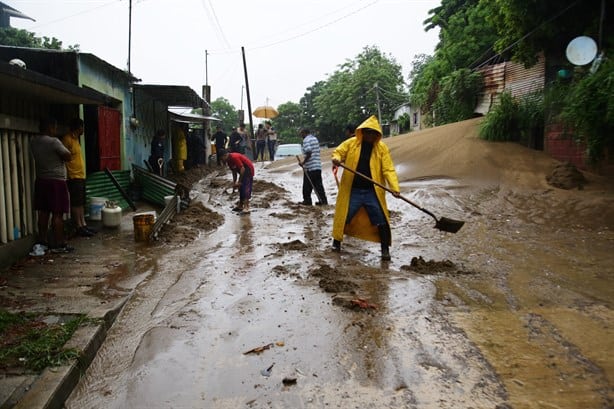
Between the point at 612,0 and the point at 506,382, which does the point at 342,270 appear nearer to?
the point at 506,382

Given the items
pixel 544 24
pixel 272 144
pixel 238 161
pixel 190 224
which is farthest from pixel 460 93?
pixel 190 224

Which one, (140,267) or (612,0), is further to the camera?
(612,0)

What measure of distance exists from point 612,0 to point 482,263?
7.91 meters

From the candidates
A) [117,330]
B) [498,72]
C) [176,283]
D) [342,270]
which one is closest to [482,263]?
[342,270]

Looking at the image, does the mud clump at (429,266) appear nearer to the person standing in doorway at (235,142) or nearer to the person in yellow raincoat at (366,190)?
the person in yellow raincoat at (366,190)

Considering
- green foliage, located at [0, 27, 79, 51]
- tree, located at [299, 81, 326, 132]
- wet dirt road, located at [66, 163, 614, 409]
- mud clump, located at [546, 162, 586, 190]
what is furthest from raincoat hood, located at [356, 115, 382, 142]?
tree, located at [299, 81, 326, 132]

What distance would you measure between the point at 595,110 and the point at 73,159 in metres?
9.00

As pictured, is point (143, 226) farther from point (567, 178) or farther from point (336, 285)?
point (567, 178)

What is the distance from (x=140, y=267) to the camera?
618 cm

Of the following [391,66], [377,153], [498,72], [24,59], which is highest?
[391,66]

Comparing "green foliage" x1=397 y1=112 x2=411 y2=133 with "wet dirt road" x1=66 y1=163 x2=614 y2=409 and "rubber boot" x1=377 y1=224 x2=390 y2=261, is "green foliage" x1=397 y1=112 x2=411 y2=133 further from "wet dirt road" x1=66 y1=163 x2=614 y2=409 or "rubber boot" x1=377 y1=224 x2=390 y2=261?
"rubber boot" x1=377 y1=224 x2=390 y2=261

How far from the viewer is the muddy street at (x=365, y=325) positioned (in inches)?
119

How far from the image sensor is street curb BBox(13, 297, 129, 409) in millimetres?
2795

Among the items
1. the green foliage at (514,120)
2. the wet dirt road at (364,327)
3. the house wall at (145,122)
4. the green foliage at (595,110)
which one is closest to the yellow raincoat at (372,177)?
the wet dirt road at (364,327)
